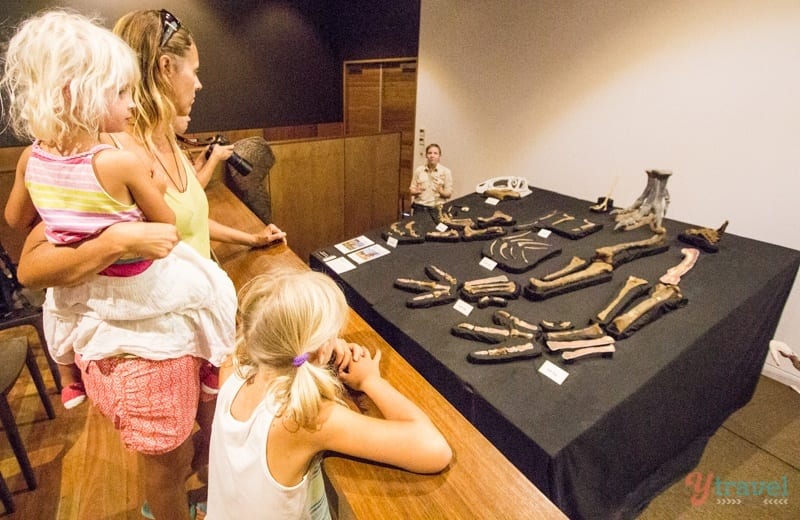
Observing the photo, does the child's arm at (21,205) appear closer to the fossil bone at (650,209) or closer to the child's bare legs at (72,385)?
the child's bare legs at (72,385)

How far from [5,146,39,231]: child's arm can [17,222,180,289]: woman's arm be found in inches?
6.1

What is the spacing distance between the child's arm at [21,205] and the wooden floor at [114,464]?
147 centimetres

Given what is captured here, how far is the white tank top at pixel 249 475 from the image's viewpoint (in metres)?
0.94

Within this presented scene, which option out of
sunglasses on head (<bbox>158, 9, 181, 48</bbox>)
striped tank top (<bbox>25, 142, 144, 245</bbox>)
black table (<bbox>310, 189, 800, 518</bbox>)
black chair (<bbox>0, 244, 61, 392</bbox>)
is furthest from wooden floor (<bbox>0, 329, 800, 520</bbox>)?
sunglasses on head (<bbox>158, 9, 181, 48</bbox>)

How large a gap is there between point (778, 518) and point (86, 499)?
10.6ft

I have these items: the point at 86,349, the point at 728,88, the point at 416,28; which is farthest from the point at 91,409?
the point at 416,28

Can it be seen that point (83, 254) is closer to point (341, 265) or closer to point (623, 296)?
point (341, 265)

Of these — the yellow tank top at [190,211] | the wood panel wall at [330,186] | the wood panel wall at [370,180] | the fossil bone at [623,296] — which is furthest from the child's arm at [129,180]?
the wood panel wall at [370,180]

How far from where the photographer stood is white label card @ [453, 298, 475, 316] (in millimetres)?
2045

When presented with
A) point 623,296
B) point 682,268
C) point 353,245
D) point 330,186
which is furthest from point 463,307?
point 330,186

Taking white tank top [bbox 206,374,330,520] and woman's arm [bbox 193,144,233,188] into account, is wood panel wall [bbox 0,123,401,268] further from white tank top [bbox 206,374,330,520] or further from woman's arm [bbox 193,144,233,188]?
white tank top [bbox 206,374,330,520]

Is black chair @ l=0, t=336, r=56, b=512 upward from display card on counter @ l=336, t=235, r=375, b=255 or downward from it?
downward

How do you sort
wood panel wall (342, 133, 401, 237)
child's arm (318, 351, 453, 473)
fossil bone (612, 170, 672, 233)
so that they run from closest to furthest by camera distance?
1. child's arm (318, 351, 453, 473)
2. fossil bone (612, 170, 672, 233)
3. wood panel wall (342, 133, 401, 237)

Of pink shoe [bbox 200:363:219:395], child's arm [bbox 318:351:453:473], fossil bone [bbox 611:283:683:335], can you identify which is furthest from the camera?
fossil bone [bbox 611:283:683:335]
